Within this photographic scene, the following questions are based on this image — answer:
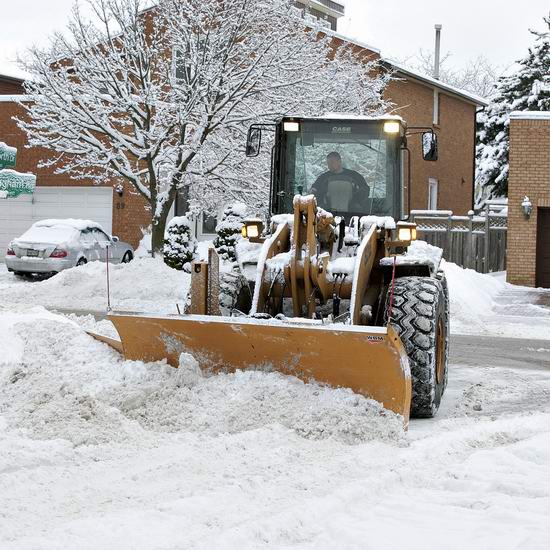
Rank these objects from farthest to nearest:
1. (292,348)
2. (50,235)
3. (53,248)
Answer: (50,235), (53,248), (292,348)

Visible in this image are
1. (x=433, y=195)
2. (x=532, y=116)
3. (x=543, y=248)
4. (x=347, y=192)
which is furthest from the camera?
(x=433, y=195)

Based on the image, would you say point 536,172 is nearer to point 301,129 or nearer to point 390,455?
point 301,129

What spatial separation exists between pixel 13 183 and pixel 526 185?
1400 centimetres

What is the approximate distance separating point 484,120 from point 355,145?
3527 cm

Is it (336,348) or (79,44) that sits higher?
(79,44)

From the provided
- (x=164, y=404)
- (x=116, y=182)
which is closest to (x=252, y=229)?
(x=164, y=404)

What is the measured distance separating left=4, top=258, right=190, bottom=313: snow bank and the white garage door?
9799 mm

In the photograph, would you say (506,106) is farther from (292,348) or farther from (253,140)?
(292,348)

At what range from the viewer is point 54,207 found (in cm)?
2992

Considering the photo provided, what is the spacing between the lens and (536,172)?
22734 millimetres

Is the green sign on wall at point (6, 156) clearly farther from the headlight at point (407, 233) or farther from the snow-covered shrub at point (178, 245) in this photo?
the snow-covered shrub at point (178, 245)

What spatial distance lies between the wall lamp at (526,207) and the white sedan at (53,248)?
993cm

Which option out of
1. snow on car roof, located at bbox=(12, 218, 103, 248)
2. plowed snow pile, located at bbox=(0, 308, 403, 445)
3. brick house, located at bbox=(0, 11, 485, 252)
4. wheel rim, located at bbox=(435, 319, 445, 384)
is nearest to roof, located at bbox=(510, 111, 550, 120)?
brick house, located at bbox=(0, 11, 485, 252)

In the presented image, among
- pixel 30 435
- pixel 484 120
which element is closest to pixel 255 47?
pixel 30 435
